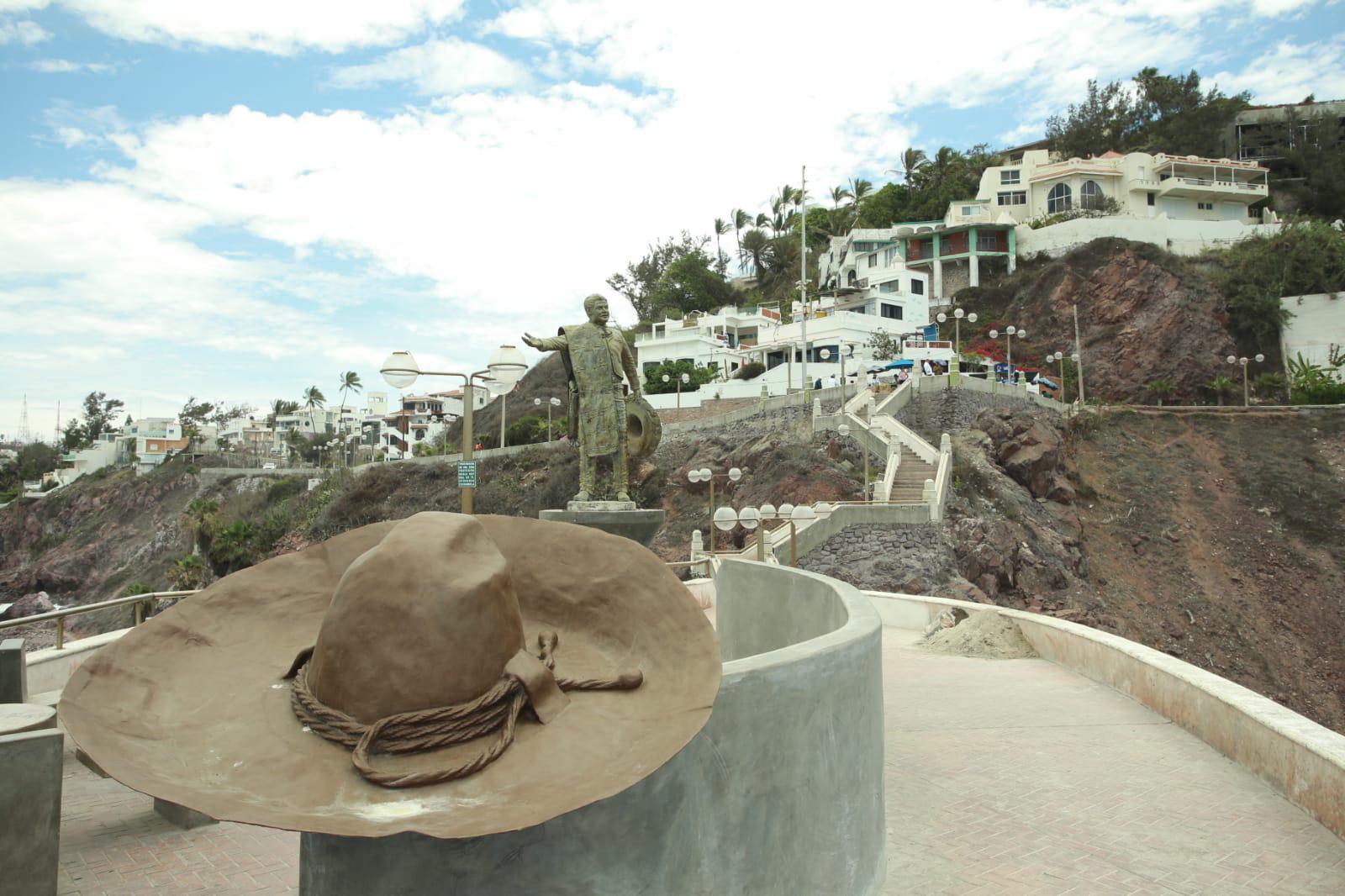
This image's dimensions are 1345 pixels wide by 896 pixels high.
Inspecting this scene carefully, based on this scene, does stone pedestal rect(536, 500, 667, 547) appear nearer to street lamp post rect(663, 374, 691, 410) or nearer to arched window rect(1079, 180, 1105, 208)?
street lamp post rect(663, 374, 691, 410)

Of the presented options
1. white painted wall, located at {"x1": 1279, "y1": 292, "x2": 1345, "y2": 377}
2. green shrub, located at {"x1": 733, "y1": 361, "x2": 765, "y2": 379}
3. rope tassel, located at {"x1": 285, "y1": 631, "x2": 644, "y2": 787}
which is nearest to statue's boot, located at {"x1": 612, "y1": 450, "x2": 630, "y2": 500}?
rope tassel, located at {"x1": 285, "y1": 631, "x2": 644, "y2": 787}

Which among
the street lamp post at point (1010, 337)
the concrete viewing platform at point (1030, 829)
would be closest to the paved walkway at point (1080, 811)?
the concrete viewing platform at point (1030, 829)

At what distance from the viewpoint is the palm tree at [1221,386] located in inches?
1984

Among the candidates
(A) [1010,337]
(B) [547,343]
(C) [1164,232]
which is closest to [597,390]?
(B) [547,343]

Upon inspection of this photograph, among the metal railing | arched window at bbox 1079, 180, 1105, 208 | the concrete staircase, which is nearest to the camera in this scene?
the metal railing

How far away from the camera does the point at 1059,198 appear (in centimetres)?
6506

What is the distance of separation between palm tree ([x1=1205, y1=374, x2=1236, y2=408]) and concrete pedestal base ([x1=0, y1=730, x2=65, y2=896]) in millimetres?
57634

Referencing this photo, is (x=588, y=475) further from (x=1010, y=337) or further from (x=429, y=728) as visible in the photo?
(x=1010, y=337)

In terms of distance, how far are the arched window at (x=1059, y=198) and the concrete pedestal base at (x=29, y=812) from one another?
71.0m

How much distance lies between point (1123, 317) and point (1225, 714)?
179 ft

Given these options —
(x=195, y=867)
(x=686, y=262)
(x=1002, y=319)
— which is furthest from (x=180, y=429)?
(x=195, y=867)

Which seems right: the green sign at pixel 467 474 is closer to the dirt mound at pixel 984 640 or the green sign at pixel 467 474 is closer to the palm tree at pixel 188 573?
the dirt mound at pixel 984 640

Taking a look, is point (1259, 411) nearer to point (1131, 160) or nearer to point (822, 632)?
point (1131, 160)

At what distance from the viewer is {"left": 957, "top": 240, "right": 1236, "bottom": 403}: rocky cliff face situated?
5266 cm
